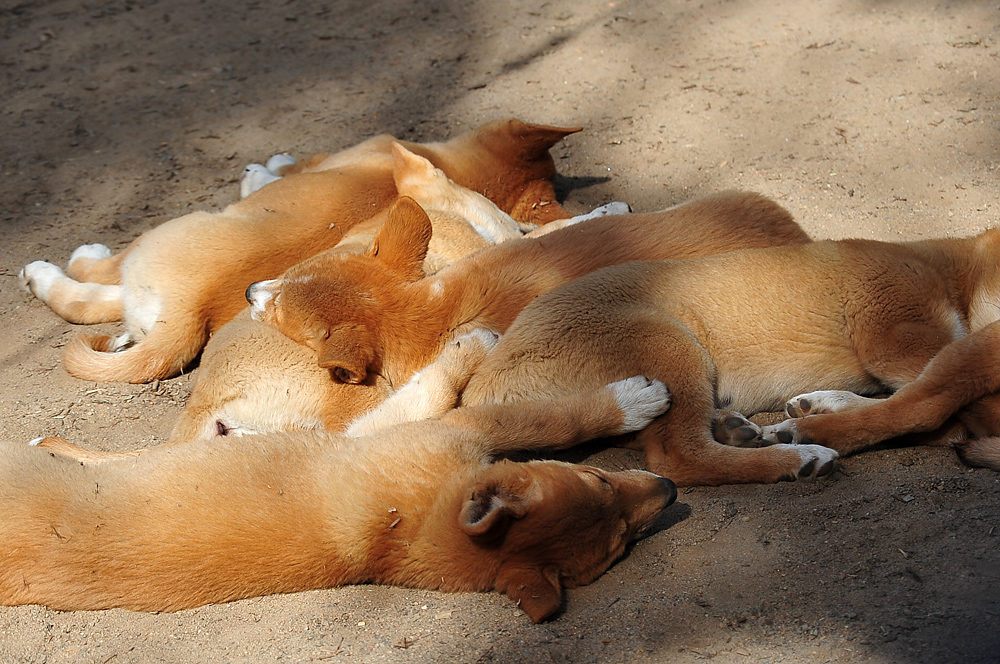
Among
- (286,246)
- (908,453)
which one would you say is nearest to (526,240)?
(286,246)

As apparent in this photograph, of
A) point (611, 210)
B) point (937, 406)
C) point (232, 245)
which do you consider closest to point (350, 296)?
point (232, 245)

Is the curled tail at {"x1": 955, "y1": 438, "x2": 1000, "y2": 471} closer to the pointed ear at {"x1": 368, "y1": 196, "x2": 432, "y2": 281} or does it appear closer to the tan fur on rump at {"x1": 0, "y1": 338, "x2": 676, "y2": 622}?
the tan fur on rump at {"x1": 0, "y1": 338, "x2": 676, "y2": 622}

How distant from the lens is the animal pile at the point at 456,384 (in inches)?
129

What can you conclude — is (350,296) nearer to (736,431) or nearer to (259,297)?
(259,297)

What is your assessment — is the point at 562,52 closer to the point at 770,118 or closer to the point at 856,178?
the point at 770,118

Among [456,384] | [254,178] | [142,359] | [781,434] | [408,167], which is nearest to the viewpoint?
[781,434]

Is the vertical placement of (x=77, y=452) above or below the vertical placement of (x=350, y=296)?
below

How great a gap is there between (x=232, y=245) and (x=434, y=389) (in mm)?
1555

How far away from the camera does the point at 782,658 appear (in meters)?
2.77

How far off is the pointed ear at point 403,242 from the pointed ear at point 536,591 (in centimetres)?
177

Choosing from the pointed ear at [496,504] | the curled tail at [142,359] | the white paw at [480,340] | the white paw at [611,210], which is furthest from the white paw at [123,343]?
the pointed ear at [496,504]

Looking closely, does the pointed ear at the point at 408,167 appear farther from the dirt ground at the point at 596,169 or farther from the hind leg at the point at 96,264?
the hind leg at the point at 96,264

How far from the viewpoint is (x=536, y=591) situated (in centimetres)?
313

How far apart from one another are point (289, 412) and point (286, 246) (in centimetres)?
118
